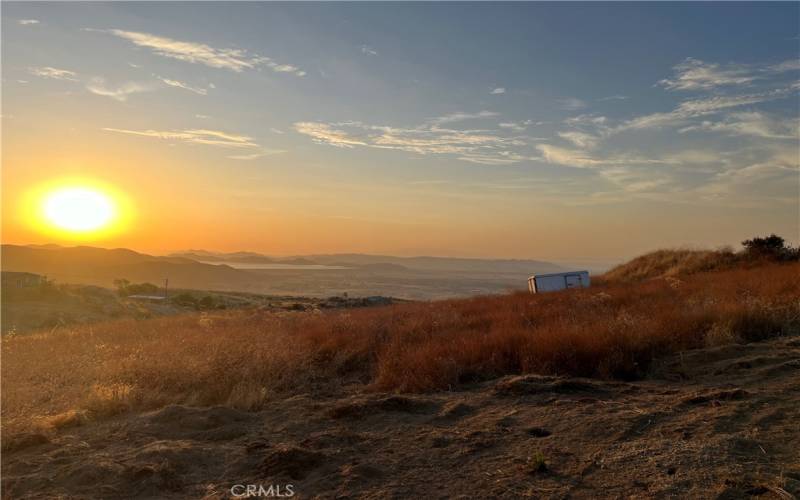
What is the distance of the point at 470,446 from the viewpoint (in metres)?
4.49

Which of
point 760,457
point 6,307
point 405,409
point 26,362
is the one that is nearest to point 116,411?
point 405,409

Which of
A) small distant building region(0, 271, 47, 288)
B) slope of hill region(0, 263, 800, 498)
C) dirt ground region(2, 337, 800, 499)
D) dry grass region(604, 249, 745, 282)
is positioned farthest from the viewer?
small distant building region(0, 271, 47, 288)

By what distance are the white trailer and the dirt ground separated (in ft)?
57.5

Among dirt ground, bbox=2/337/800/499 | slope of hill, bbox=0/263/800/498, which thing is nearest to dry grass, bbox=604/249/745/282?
slope of hill, bbox=0/263/800/498

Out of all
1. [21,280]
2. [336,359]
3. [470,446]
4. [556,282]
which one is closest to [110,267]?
[21,280]

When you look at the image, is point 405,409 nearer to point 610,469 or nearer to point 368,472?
point 368,472

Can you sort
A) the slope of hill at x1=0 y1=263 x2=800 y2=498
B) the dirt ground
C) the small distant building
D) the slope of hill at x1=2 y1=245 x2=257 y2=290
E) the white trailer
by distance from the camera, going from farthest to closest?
the slope of hill at x1=2 y1=245 x2=257 y2=290 < the small distant building < the white trailer < the slope of hill at x1=0 y1=263 x2=800 y2=498 < the dirt ground

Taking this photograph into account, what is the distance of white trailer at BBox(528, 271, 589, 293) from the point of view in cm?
2389

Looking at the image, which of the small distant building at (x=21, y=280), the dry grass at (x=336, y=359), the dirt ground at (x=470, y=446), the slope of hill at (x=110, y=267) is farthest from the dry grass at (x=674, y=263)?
the slope of hill at (x=110, y=267)

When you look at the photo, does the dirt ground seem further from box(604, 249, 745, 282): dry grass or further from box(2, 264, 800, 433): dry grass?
box(604, 249, 745, 282): dry grass

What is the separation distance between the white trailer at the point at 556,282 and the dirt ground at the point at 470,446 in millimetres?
17525

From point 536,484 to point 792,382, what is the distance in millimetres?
3721

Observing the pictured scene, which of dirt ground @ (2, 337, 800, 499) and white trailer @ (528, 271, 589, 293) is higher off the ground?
white trailer @ (528, 271, 589, 293)

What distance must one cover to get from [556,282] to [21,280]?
28349mm
